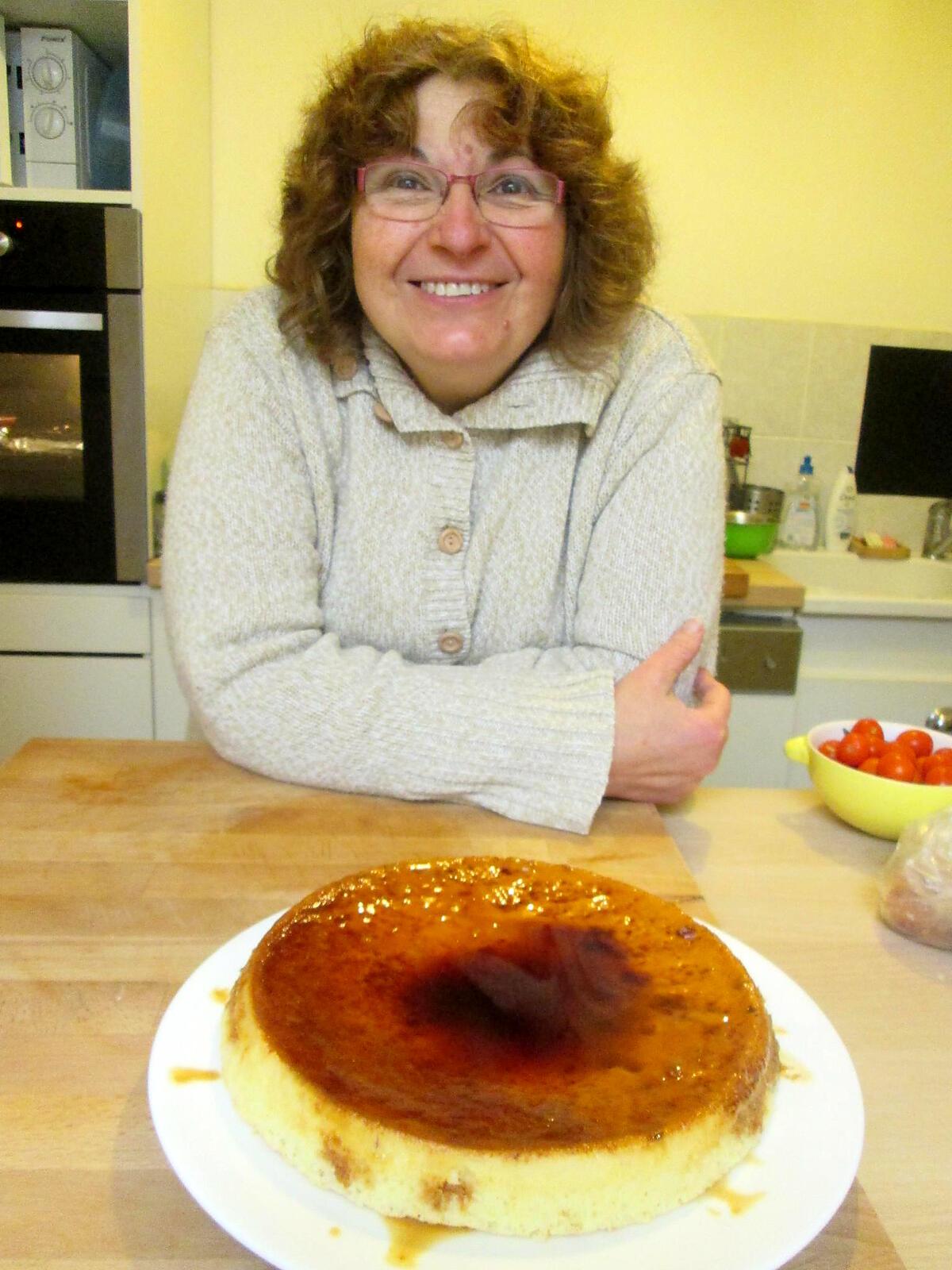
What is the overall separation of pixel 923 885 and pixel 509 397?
752 mm

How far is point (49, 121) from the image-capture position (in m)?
2.17

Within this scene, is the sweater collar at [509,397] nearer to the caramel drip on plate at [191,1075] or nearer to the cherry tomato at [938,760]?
the cherry tomato at [938,760]

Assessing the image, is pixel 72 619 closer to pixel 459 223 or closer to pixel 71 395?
pixel 71 395

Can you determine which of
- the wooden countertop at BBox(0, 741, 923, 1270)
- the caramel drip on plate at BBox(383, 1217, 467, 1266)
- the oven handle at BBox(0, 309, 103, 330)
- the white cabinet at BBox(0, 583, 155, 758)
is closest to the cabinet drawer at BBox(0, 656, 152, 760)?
the white cabinet at BBox(0, 583, 155, 758)

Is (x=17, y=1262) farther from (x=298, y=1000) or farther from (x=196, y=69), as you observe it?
(x=196, y=69)

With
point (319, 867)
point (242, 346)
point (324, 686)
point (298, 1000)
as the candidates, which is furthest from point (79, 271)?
point (298, 1000)

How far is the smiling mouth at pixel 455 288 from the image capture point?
47.6 inches

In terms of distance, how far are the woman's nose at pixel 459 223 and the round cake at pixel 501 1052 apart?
0.78 m

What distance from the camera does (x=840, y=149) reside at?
2783 mm

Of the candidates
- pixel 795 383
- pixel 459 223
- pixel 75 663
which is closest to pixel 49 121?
pixel 75 663

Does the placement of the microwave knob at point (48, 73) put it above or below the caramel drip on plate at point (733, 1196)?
above

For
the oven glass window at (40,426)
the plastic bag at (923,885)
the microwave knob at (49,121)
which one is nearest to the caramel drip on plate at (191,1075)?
the plastic bag at (923,885)

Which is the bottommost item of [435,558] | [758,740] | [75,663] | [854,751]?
[758,740]

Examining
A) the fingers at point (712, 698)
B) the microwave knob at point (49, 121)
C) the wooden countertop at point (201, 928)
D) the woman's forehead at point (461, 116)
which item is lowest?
the wooden countertop at point (201, 928)
